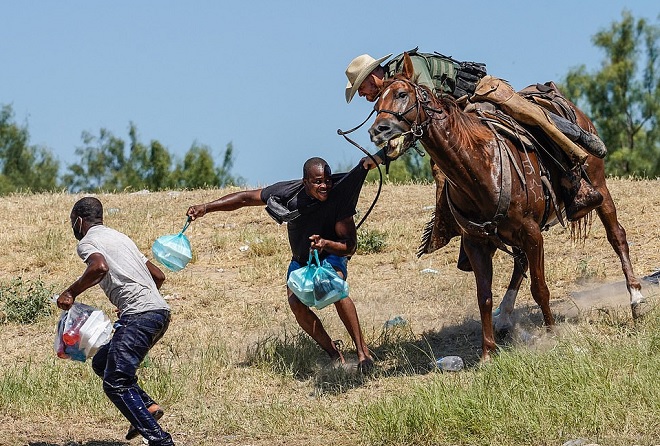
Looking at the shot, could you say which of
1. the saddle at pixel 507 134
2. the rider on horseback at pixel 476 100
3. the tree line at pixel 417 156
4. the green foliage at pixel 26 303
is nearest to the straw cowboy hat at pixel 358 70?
the rider on horseback at pixel 476 100

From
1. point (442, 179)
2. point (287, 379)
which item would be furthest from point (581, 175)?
point (287, 379)

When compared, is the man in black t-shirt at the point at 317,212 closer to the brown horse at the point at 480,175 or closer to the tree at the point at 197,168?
the brown horse at the point at 480,175

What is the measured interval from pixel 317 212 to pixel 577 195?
99.0 inches

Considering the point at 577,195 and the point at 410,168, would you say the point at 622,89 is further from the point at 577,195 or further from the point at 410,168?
the point at 577,195

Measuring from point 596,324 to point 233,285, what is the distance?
14.8ft

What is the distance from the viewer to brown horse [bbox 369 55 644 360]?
8602 mm

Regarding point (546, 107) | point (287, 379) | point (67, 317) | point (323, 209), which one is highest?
point (546, 107)

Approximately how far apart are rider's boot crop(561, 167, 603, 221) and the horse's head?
191 cm

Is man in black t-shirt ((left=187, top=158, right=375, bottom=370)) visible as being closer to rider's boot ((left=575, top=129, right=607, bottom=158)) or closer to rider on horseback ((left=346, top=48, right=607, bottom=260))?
rider on horseback ((left=346, top=48, right=607, bottom=260))

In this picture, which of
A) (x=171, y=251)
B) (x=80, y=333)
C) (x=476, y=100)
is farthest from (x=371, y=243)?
(x=80, y=333)

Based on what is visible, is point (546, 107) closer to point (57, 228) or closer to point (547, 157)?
point (547, 157)

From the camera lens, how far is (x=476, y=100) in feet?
32.3

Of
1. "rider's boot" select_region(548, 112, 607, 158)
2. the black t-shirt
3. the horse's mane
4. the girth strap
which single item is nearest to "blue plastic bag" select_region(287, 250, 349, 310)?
the black t-shirt

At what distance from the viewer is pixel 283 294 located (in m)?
12.2
